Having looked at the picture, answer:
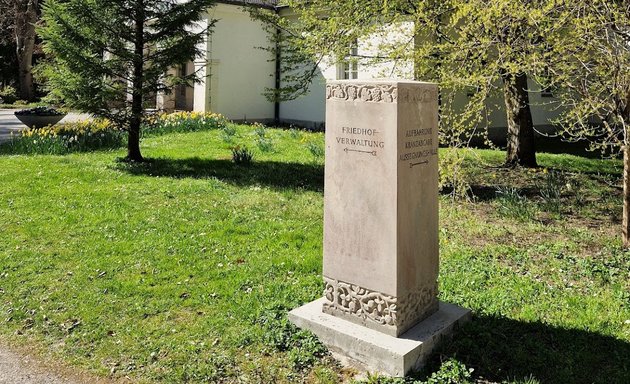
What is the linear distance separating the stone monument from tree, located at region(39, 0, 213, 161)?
7.84m

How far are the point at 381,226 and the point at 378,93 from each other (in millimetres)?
902

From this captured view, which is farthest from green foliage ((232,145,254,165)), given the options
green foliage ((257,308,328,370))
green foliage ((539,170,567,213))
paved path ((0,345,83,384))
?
paved path ((0,345,83,384))

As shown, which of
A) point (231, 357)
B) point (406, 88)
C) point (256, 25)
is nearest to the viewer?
point (406, 88)

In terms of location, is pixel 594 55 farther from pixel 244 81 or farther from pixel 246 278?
pixel 244 81

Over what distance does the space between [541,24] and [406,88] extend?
318cm

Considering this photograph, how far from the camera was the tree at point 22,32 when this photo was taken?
97.3 feet

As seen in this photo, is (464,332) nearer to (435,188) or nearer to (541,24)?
(435,188)

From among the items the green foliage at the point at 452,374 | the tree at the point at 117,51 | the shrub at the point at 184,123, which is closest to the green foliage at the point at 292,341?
the green foliage at the point at 452,374

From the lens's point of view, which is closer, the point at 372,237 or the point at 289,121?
the point at 372,237

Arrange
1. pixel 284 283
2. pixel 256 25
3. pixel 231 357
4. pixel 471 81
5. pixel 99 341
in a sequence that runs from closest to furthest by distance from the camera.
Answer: pixel 231 357, pixel 99 341, pixel 284 283, pixel 471 81, pixel 256 25

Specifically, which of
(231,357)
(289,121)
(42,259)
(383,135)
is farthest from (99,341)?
(289,121)

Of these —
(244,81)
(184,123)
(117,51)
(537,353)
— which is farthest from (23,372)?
(244,81)

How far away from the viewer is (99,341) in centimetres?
436

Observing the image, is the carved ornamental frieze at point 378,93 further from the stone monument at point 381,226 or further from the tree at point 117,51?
the tree at point 117,51
